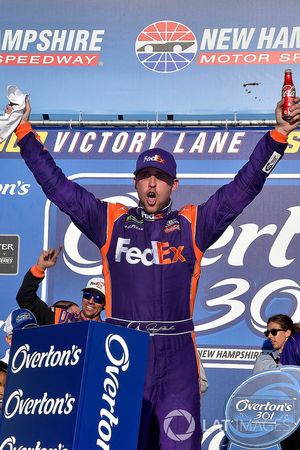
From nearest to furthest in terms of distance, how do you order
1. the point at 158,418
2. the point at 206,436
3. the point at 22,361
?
the point at 22,361 < the point at 158,418 < the point at 206,436

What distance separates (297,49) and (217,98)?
76cm

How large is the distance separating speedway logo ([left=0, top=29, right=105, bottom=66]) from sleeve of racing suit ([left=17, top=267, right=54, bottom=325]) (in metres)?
2.36

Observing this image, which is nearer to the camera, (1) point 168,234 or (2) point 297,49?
(1) point 168,234

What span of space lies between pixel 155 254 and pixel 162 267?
75 millimetres

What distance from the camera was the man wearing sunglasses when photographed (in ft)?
22.2

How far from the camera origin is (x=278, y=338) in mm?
7590

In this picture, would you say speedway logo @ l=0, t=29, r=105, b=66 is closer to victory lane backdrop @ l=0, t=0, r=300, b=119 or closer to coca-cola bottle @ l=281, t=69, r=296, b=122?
victory lane backdrop @ l=0, t=0, r=300, b=119

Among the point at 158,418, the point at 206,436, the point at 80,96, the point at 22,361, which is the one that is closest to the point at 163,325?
the point at 158,418

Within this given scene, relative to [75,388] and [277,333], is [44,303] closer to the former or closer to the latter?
[277,333]

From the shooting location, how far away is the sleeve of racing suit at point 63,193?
16.3 ft

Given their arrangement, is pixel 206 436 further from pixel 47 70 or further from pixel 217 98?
pixel 47 70

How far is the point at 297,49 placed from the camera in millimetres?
8344

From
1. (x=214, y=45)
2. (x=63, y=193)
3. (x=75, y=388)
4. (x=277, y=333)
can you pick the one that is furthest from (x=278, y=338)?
(x=75, y=388)

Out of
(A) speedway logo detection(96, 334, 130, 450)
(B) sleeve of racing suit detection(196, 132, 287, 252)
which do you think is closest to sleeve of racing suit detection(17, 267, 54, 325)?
(B) sleeve of racing suit detection(196, 132, 287, 252)
